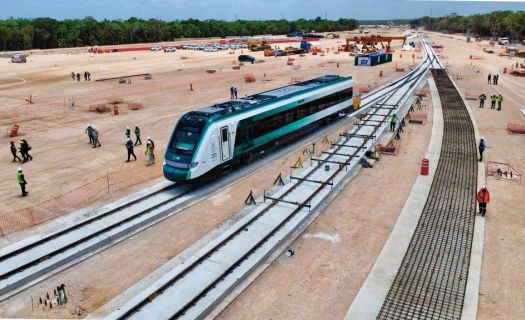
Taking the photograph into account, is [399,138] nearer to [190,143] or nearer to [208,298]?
[190,143]

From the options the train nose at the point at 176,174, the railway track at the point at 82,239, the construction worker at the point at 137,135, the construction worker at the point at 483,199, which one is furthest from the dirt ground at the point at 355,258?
the construction worker at the point at 137,135

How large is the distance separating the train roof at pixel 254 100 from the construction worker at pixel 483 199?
1163 centimetres

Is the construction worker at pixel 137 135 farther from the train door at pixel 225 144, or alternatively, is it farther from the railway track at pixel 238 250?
the railway track at pixel 238 250

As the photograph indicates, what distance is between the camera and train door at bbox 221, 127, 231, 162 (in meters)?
20.4

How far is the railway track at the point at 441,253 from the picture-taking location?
11930 mm

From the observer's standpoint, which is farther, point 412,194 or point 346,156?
point 346,156

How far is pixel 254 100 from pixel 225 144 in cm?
516

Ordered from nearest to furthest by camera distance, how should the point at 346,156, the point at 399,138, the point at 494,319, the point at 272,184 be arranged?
the point at 494,319 < the point at 272,184 < the point at 346,156 < the point at 399,138

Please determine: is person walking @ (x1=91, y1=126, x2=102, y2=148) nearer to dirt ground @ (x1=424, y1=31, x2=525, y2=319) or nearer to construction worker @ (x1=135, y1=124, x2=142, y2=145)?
construction worker @ (x1=135, y1=124, x2=142, y2=145)

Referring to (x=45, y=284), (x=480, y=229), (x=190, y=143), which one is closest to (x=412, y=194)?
(x=480, y=229)

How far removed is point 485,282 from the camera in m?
13.0

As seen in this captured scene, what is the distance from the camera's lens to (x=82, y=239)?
1555 cm

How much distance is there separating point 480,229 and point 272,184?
9448mm

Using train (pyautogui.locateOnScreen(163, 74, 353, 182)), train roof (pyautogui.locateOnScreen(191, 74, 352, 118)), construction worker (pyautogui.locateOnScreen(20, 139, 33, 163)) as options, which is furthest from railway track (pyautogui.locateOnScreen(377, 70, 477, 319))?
construction worker (pyautogui.locateOnScreen(20, 139, 33, 163))
